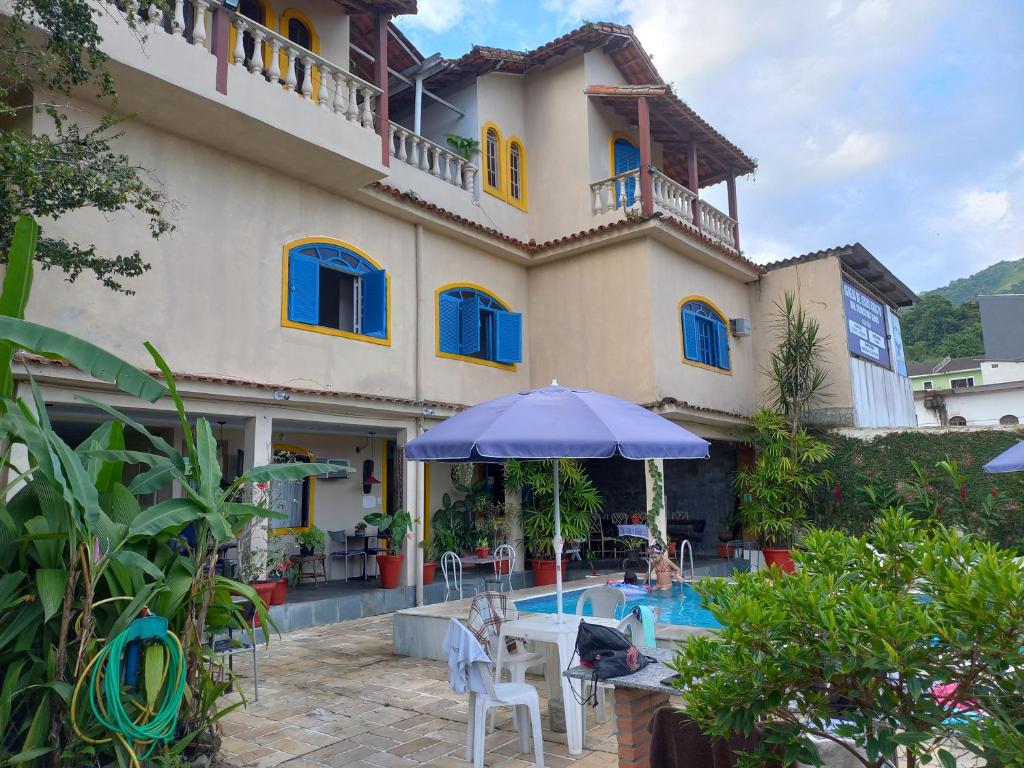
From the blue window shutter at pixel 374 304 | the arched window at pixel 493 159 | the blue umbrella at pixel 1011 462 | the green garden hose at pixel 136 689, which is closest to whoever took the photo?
the green garden hose at pixel 136 689

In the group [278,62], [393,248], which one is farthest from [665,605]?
[278,62]

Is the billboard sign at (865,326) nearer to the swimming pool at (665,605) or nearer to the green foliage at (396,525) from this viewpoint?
the swimming pool at (665,605)

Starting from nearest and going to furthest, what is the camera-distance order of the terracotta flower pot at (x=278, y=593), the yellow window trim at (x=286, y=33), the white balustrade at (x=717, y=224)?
the terracotta flower pot at (x=278, y=593), the yellow window trim at (x=286, y=33), the white balustrade at (x=717, y=224)

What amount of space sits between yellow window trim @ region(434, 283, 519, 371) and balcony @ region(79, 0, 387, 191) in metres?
2.50

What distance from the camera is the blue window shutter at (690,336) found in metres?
14.0

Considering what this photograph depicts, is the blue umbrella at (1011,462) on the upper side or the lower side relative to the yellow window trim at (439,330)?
lower

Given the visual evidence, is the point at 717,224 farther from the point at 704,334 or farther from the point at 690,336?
the point at 690,336

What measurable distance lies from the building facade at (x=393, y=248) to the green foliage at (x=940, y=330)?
3040 cm

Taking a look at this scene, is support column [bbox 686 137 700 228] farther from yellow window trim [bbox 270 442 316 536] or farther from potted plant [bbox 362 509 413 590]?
yellow window trim [bbox 270 442 316 536]

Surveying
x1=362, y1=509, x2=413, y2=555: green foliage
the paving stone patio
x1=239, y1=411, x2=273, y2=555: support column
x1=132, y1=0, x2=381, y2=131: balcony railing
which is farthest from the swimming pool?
x1=132, y1=0, x2=381, y2=131: balcony railing

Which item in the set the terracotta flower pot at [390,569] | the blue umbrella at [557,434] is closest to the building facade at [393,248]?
the terracotta flower pot at [390,569]

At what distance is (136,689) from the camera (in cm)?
391

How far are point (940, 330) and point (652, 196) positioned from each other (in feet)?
134

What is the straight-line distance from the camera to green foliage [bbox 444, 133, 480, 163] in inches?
551
